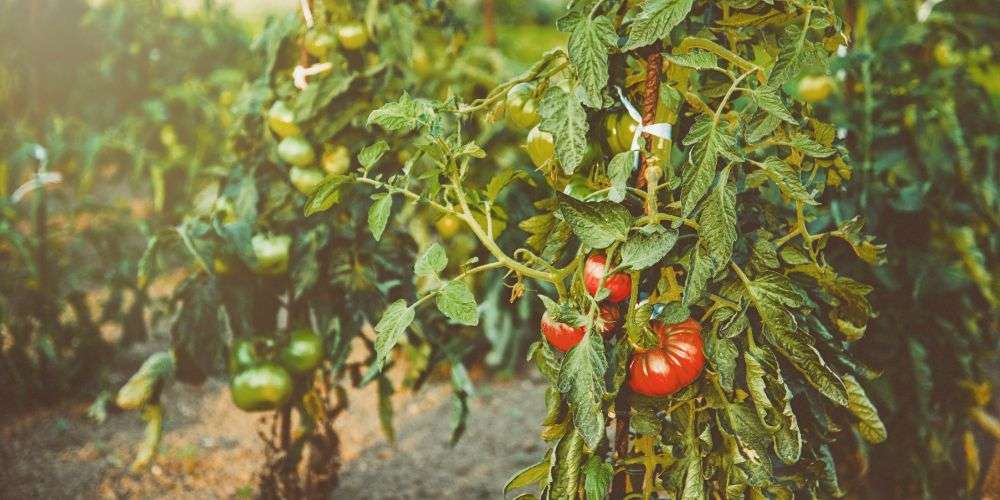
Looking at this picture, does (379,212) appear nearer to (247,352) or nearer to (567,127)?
(567,127)

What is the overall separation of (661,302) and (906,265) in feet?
3.75

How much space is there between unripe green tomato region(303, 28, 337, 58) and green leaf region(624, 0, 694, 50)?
89 cm

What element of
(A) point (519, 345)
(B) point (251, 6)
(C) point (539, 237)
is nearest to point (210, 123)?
(A) point (519, 345)


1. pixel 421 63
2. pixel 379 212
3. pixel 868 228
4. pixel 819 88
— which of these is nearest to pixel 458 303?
pixel 379 212

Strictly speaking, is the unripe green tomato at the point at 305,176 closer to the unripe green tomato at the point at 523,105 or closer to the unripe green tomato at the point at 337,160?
the unripe green tomato at the point at 337,160

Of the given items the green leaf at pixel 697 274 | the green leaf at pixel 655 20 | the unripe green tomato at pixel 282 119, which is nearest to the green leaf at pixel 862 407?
the green leaf at pixel 697 274

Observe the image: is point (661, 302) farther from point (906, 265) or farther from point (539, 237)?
point (906, 265)

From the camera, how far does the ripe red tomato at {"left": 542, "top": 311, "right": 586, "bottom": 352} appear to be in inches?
37.5

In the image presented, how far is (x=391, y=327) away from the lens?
97 cm

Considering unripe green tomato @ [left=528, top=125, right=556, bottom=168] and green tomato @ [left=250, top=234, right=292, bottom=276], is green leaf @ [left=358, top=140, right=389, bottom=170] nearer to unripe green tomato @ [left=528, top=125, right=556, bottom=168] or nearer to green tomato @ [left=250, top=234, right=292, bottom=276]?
unripe green tomato @ [left=528, top=125, right=556, bottom=168]

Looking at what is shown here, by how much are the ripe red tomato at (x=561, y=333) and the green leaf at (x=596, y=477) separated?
15cm

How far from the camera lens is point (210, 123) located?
3.48 meters

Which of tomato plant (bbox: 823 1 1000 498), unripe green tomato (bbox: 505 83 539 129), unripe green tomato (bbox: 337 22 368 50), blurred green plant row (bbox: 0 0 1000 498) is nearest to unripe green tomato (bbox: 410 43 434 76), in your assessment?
blurred green plant row (bbox: 0 0 1000 498)

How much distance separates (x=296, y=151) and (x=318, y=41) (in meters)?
0.23
